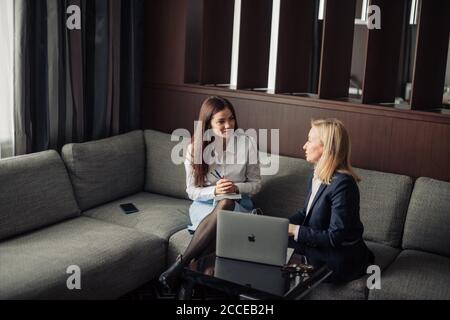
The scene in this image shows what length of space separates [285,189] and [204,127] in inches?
21.2

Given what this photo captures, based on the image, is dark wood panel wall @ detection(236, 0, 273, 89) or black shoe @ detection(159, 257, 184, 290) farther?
dark wood panel wall @ detection(236, 0, 273, 89)

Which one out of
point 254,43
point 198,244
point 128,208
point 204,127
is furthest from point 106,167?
point 254,43

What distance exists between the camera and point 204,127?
2.77 m

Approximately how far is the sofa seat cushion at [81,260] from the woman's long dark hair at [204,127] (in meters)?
0.38

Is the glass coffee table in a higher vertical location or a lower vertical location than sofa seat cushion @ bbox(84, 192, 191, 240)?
higher

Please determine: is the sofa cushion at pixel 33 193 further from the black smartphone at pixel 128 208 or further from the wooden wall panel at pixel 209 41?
the wooden wall panel at pixel 209 41

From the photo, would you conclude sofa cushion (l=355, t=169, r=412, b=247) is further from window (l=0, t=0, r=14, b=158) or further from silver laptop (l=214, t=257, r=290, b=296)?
window (l=0, t=0, r=14, b=158)

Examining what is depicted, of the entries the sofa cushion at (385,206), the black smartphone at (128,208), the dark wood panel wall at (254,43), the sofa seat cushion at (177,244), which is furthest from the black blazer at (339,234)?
the dark wood panel wall at (254,43)

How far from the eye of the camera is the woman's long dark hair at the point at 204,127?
2732 millimetres

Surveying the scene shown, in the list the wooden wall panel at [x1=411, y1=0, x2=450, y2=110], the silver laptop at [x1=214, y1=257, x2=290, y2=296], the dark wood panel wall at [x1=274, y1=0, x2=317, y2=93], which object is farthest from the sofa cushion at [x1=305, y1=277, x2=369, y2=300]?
the dark wood panel wall at [x1=274, y1=0, x2=317, y2=93]

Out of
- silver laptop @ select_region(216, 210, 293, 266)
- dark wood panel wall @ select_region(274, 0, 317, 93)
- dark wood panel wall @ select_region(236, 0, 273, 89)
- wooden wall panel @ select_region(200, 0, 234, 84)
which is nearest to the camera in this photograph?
silver laptop @ select_region(216, 210, 293, 266)

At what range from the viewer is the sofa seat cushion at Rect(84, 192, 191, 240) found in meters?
2.75

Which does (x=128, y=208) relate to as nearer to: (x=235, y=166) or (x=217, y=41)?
(x=235, y=166)
